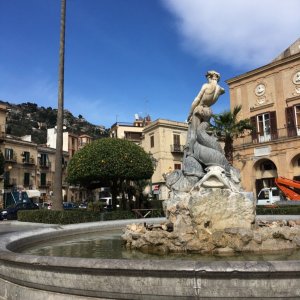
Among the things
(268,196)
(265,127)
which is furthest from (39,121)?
(268,196)

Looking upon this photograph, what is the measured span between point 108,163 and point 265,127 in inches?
751

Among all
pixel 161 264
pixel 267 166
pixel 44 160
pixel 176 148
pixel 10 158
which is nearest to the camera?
pixel 161 264

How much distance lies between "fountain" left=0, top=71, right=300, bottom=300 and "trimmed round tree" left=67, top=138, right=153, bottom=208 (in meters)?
11.3

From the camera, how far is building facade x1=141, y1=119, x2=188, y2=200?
51625 millimetres

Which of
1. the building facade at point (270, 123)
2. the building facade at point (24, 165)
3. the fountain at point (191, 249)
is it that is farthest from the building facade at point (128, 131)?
the fountain at point (191, 249)

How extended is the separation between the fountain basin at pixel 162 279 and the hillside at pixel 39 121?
107 meters

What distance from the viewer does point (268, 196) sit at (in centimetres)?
3103

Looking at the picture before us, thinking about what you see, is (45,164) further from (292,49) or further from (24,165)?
(292,49)

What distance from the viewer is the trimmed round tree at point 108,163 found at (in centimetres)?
2269

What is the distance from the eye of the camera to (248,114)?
37406 millimetres

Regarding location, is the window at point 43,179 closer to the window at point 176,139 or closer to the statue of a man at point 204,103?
the window at point 176,139

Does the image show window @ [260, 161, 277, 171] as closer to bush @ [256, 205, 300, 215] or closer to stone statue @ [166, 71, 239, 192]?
bush @ [256, 205, 300, 215]

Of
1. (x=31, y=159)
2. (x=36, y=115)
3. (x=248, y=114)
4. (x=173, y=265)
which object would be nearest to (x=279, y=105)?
(x=248, y=114)

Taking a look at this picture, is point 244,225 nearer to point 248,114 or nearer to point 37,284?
point 37,284
